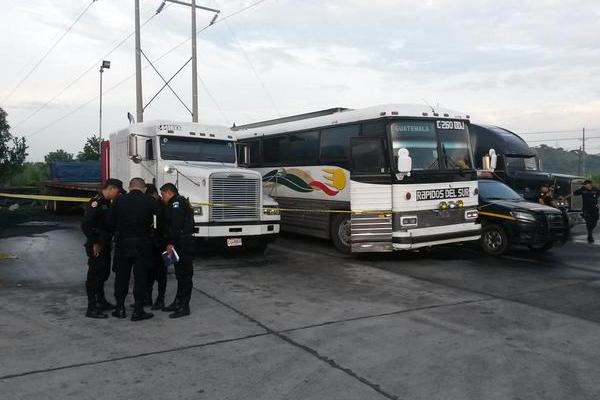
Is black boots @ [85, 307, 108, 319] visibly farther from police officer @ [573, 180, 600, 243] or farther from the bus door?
police officer @ [573, 180, 600, 243]

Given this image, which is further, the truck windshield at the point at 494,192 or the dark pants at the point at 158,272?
the truck windshield at the point at 494,192

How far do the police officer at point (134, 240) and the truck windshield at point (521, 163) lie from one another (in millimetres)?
13920

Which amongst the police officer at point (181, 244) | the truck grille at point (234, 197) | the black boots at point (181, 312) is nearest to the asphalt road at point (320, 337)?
the black boots at point (181, 312)

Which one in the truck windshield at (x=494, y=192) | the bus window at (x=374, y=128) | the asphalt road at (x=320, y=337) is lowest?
the asphalt road at (x=320, y=337)

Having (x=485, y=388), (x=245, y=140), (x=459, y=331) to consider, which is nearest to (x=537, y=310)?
(x=459, y=331)

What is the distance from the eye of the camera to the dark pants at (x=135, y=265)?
624cm

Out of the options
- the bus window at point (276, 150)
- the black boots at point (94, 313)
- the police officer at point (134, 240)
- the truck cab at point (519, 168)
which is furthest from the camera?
the truck cab at point (519, 168)

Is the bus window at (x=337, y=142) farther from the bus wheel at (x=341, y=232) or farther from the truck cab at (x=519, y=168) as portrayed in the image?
the truck cab at (x=519, y=168)

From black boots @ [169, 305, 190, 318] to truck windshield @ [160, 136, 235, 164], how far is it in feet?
17.9

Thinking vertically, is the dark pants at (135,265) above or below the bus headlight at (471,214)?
below

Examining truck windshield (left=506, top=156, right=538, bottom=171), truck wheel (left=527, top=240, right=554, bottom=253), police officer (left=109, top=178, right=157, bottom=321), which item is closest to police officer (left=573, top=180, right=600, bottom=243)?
truck wheel (left=527, top=240, right=554, bottom=253)

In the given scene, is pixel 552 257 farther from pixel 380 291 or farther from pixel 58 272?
pixel 58 272

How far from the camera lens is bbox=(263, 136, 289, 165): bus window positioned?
14016mm

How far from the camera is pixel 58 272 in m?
9.36
